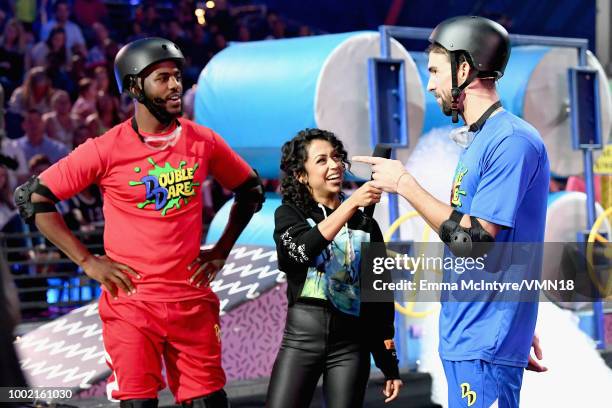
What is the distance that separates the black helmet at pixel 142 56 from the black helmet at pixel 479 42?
1.52 metres

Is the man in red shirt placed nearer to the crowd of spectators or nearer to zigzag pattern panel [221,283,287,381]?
zigzag pattern panel [221,283,287,381]

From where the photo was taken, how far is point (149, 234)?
474 centimetres

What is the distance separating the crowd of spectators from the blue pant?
5.76 meters

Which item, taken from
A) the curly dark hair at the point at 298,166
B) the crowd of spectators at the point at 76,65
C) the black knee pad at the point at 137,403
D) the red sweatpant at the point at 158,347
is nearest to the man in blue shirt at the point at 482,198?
the curly dark hair at the point at 298,166

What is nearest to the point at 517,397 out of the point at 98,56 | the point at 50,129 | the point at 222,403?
the point at 222,403

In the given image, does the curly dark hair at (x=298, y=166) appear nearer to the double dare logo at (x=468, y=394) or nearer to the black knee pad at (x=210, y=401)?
the black knee pad at (x=210, y=401)

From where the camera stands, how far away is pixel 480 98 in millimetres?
3799

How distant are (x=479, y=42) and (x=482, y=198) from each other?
629 millimetres

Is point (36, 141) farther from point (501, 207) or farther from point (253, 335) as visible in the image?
point (501, 207)

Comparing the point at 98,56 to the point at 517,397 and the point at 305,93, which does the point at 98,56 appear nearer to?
the point at 305,93

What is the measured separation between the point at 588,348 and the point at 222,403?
3.62 m

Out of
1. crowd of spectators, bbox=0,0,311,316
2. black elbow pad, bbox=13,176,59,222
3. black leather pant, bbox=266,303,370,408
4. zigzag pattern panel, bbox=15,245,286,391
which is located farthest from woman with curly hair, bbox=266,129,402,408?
crowd of spectators, bbox=0,0,311,316

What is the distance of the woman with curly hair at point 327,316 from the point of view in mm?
4477

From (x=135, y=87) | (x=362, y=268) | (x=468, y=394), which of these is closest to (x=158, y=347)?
(x=362, y=268)
